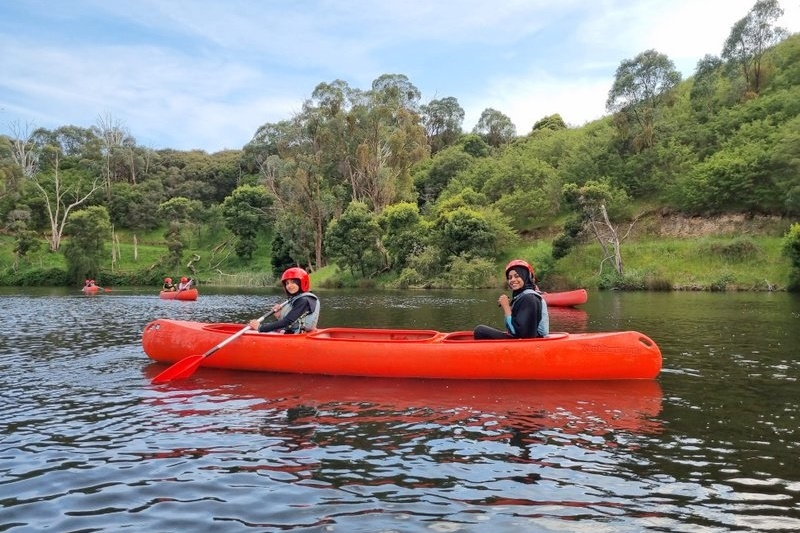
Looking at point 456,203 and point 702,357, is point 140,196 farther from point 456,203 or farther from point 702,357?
point 702,357

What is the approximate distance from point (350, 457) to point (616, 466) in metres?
2.94

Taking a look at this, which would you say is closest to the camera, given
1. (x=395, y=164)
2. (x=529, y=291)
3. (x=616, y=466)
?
(x=616, y=466)

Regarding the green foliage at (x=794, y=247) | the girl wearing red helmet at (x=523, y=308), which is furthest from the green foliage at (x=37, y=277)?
the green foliage at (x=794, y=247)

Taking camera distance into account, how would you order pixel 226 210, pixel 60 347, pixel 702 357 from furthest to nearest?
pixel 226 210
pixel 60 347
pixel 702 357

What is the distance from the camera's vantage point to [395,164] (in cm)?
6019

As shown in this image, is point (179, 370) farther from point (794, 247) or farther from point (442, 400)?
point (794, 247)

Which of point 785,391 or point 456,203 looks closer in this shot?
point 785,391

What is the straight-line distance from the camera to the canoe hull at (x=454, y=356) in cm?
1020

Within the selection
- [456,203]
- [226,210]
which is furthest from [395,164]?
[226,210]

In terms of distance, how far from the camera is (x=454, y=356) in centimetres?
1038

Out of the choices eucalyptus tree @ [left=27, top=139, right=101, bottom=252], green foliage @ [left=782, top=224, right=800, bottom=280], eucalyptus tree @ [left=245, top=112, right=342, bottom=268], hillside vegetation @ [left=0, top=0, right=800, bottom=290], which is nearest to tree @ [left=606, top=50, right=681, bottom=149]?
hillside vegetation @ [left=0, top=0, right=800, bottom=290]

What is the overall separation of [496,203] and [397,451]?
168 feet

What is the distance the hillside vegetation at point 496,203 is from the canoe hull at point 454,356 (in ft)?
99.3

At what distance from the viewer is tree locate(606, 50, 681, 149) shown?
51.1m
